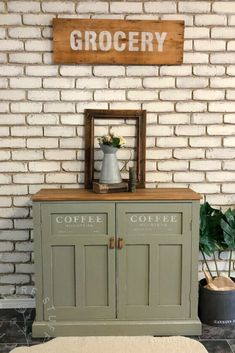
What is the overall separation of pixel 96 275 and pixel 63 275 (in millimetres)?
214

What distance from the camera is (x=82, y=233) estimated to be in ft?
8.25

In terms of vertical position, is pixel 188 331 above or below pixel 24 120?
below

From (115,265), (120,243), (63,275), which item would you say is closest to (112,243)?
(120,243)

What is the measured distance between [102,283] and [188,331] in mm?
645

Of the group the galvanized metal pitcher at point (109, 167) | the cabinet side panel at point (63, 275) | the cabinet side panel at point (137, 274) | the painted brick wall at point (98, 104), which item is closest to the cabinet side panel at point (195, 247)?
the cabinet side panel at point (137, 274)

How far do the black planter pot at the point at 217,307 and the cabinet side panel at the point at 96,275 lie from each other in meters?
0.69

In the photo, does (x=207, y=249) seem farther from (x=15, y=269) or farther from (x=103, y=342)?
(x=15, y=269)

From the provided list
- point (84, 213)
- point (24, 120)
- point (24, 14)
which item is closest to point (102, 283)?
point (84, 213)

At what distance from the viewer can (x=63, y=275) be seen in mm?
2543

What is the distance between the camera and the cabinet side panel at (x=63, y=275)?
253cm

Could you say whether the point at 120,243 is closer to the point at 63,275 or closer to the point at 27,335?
the point at 63,275

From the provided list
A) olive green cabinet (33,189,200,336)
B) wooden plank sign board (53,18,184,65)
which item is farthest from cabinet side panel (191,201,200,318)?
wooden plank sign board (53,18,184,65)

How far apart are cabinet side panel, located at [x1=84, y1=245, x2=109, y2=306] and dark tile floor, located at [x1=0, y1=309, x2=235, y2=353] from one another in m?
0.41

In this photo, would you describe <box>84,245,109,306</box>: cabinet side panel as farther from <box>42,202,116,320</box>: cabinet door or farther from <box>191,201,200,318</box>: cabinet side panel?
<box>191,201,200,318</box>: cabinet side panel
